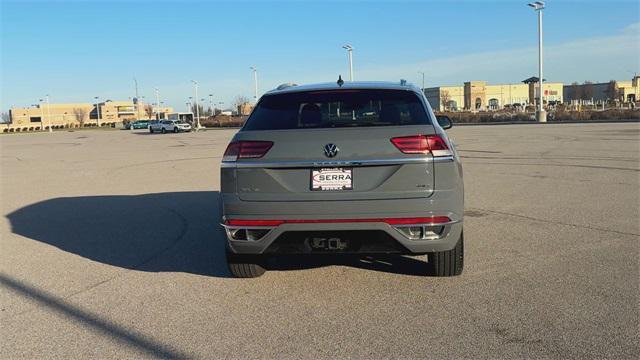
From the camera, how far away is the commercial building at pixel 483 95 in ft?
396

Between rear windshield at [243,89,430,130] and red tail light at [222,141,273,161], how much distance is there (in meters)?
0.21

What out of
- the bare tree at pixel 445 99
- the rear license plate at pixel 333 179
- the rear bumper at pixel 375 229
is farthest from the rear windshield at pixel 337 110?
the bare tree at pixel 445 99

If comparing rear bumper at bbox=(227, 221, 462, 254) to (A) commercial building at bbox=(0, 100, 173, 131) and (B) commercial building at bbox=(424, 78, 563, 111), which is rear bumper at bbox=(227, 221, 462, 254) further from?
(A) commercial building at bbox=(0, 100, 173, 131)

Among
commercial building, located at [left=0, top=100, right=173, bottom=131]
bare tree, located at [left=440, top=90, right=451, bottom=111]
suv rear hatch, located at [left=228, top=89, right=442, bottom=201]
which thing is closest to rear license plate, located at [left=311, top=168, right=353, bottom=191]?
suv rear hatch, located at [left=228, top=89, right=442, bottom=201]

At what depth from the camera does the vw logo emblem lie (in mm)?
4594

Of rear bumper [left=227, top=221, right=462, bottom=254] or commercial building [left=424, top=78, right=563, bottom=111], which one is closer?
rear bumper [left=227, top=221, right=462, bottom=254]

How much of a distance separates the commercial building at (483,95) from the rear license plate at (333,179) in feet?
376

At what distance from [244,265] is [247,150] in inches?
46.2

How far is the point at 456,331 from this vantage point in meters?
4.10

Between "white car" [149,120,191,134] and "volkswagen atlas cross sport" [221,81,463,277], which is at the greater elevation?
"white car" [149,120,191,134]

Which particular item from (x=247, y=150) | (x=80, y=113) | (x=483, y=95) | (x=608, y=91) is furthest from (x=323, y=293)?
(x=80, y=113)

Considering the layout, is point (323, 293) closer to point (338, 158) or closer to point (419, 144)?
point (338, 158)

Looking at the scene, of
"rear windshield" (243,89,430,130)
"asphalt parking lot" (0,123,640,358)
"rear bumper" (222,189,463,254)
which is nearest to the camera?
"asphalt parking lot" (0,123,640,358)

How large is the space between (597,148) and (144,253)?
1598cm
